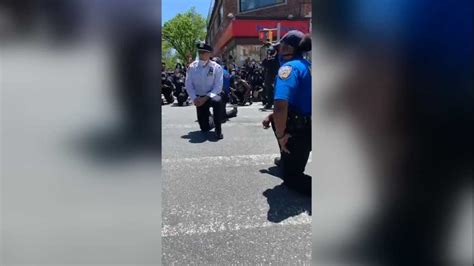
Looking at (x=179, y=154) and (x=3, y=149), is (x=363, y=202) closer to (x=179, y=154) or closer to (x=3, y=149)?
(x=3, y=149)

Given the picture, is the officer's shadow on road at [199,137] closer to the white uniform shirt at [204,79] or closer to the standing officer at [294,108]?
the white uniform shirt at [204,79]

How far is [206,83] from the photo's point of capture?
6227mm

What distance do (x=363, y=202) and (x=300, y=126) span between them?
1951mm

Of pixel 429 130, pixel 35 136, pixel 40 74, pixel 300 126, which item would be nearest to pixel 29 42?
pixel 40 74

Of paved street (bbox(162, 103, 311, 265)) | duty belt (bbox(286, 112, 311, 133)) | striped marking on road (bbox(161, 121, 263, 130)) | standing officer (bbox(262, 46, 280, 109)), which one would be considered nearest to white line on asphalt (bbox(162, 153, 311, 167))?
paved street (bbox(162, 103, 311, 265))

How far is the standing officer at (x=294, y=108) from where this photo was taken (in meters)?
2.81

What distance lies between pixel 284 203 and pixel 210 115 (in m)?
3.75

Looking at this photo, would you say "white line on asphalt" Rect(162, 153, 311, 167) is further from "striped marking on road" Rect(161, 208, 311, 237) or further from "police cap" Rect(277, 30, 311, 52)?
"police cap" Rect(277, 30, 311, 52)

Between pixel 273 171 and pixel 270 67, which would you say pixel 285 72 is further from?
pixel 270 67

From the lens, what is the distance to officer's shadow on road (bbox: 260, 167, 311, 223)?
295 centimetres

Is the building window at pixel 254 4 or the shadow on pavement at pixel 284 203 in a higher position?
the building window at pixel 254 4

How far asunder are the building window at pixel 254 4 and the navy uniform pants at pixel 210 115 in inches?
951

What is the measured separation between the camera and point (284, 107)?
9.45 feet

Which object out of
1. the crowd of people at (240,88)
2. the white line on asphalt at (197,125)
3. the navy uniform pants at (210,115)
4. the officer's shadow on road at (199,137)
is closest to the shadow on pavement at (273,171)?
the officer's shadow on road at (199,137)
